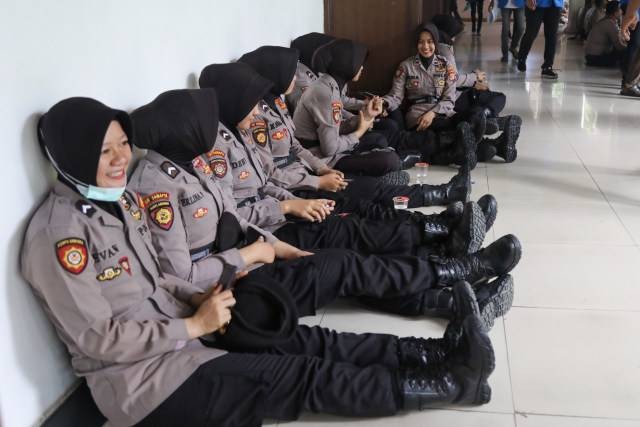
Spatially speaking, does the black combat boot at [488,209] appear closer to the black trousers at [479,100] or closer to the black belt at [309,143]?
the black belt at [309,143]

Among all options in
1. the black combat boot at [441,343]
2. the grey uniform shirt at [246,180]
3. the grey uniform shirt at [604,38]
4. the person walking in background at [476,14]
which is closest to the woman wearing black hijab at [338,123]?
the grey uniform shirt at [246,180]

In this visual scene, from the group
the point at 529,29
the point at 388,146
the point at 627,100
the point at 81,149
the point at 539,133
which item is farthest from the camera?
the point at 529,29

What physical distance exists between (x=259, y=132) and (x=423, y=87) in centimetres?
207

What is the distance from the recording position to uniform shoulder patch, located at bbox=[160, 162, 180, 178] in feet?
6.81

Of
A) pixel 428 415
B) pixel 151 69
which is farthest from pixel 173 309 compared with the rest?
pixel 151 69

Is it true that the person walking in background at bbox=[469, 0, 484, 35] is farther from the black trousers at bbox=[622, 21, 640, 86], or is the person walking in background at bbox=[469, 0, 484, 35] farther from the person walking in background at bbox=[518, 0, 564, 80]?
the black trousers at bbox=[622, 21, 640, 86]

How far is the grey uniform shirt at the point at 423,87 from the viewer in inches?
182

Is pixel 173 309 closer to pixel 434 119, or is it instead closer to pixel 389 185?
pixel 389 185

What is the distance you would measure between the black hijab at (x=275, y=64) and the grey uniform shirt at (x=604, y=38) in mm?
6698

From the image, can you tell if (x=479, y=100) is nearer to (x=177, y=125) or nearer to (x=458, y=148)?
(x=458, y=148)

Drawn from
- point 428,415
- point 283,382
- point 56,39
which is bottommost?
point 428,415

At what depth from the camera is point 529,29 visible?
8141 millimetres

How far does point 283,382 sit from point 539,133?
406 centimetres

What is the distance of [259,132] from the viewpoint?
117 inches
